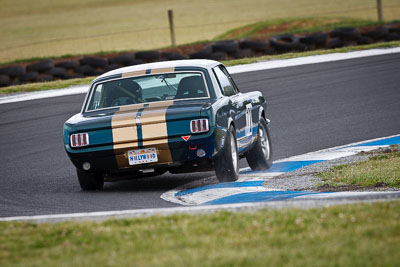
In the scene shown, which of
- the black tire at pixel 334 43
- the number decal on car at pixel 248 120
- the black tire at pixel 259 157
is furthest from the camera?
the black tire at pixel 334 43

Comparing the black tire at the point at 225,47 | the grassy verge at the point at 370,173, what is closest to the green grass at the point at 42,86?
the black tire at the point at 225,47

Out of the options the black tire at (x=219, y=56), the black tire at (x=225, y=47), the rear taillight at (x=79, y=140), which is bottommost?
the black tire at (x=219, y=56)

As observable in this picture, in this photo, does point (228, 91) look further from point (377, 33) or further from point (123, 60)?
point (377, 33)

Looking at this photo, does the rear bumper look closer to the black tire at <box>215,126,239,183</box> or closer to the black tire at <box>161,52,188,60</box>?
the black tire at <box>215,126,239,183</box>

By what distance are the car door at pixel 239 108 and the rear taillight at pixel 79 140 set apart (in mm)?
1700

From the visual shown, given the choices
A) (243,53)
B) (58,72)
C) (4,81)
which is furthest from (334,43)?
(4,81)

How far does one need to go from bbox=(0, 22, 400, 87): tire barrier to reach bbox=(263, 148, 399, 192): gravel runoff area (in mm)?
11275

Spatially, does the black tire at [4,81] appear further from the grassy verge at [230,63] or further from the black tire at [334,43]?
the black tire at [334,43]

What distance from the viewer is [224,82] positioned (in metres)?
9.88

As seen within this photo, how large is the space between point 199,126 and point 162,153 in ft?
1.56

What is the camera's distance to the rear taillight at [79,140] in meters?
8.52

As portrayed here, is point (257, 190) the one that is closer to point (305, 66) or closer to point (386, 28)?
point (305, 66)

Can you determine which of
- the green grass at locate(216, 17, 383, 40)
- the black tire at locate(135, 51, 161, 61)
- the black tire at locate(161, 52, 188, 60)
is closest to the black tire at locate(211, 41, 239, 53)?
the black tire at locate(161, 52, 188, 60)

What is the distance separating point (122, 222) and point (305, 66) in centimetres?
1408
